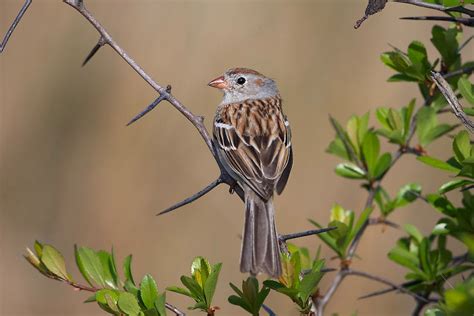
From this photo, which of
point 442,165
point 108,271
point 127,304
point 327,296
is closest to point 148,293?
point 127,304

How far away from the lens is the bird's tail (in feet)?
7.54

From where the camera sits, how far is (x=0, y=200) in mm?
6055

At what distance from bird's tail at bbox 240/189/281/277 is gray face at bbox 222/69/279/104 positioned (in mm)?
1272

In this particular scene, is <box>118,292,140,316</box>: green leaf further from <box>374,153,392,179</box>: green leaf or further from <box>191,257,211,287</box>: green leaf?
<box>374,153,392,179</box>: green leaf

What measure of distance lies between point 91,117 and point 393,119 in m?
3.62

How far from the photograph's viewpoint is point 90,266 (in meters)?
2.37

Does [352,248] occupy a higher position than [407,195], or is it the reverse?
[407,195]

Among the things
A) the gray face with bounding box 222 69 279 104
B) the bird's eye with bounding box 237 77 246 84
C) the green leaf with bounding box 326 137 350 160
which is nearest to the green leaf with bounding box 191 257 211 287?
the green leaf with bounding box 326 137 350 160

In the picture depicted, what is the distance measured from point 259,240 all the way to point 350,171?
531 mm

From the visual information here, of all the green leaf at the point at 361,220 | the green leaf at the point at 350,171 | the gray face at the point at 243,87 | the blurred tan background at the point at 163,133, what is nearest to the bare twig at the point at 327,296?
the green leaf at the point at 361,220

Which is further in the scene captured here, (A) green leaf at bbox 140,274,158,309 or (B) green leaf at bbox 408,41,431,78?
(B) green leaf at bbox 408,41,431,78

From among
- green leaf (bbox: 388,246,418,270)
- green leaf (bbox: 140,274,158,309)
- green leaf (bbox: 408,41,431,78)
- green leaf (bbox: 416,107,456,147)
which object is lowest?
green leaf (bbox: 388,246,418,270)

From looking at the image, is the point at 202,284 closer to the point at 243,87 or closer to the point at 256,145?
the point at 256,145

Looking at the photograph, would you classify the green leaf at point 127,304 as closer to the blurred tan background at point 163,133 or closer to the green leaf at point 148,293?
the green leaf at point 148,293
